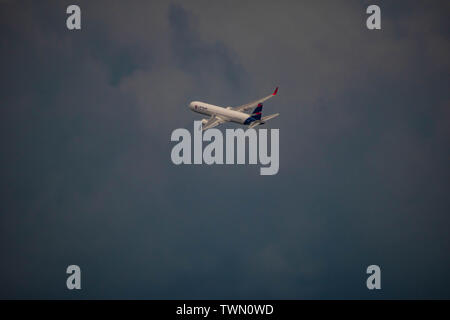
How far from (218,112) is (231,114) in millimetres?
1436

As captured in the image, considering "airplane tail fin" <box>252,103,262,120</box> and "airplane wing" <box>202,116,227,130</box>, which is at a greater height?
"airplane tail fin" <box>252,103,262,120</box>

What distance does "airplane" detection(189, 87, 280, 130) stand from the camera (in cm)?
5759

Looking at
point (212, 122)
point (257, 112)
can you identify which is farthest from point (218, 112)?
point (257, 112)

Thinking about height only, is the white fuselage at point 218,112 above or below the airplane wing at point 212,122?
above

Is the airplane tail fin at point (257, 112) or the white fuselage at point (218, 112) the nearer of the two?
the airplane tail fin at point (257, 112)

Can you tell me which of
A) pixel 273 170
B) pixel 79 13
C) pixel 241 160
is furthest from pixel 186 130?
A: pixel 79 13

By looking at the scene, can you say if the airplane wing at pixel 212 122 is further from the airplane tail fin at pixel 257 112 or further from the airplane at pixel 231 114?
the airplane tail fin at pixel 257 112

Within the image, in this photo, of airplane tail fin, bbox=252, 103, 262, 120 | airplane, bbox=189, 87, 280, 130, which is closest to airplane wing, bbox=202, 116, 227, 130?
airplane, bbox=189, 87, 280, 130

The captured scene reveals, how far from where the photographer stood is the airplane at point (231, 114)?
57594 millimetres

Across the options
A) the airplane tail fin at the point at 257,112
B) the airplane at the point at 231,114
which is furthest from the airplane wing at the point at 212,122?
the airplane tail fin at the point at 257,112

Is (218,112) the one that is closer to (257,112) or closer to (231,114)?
(231,114)

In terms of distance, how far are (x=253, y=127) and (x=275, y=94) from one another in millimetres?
4325

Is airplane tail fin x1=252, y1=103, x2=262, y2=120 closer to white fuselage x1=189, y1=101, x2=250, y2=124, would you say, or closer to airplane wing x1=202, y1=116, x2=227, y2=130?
white fuselage x1=189, y1=101, x2=250, y2=124

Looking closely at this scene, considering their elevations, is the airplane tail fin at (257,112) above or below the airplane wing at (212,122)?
above
